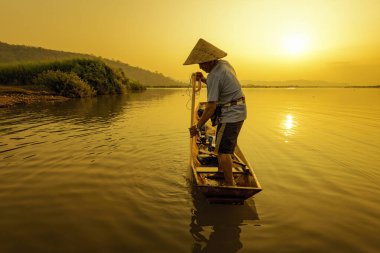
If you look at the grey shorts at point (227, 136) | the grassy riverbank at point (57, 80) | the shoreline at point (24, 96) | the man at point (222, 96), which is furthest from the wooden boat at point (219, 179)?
the shoreline at point (24, 96)

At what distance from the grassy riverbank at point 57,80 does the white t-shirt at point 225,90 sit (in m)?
22.1

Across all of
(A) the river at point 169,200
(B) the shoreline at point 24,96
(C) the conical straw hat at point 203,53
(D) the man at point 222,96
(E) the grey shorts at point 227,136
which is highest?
(C) the conical straw hat at point 203,53

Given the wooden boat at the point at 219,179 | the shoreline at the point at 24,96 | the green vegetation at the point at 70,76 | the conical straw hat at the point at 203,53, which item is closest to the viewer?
the wooden boat at the point at 219,179

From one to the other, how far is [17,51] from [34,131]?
13671 centimetres

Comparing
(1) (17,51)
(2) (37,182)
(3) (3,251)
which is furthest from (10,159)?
(1) (17,51)

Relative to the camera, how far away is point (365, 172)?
24.8 ft

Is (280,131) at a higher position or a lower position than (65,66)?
lower

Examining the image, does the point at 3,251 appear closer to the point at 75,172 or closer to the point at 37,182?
the point at 37,182

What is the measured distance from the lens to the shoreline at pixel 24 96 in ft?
78.8

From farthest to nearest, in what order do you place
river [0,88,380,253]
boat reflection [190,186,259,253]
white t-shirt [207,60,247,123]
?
1. white t-shirt [207,60,247,123]
2. river [0,88,380,253]
3. boat reflection [190,186,259,253]

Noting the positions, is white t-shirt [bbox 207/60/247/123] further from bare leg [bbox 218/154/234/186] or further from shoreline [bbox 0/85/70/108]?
shoreline [bbox 0/85/70/108]

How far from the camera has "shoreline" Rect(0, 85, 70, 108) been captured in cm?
2401

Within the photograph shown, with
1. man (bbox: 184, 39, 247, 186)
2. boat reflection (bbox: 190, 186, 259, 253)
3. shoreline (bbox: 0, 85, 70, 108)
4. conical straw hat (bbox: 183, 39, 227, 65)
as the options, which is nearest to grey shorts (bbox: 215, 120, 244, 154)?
man (bbox: 184, 39, 247, 186)

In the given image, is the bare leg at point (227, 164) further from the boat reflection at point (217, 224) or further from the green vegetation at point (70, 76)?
the green vegetation at point (70, 76)
